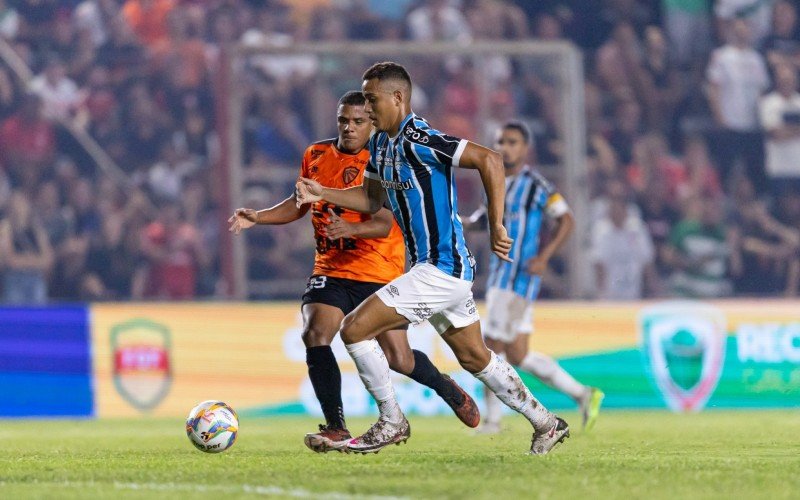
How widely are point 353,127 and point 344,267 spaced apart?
32.3 inches

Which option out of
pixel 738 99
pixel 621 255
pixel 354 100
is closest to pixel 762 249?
pixel 621 255

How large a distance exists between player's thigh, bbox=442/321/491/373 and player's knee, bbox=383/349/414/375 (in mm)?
1096

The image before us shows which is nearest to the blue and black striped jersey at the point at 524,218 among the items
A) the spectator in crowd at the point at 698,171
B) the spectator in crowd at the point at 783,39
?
the spectator in crowd at the point at 698,171

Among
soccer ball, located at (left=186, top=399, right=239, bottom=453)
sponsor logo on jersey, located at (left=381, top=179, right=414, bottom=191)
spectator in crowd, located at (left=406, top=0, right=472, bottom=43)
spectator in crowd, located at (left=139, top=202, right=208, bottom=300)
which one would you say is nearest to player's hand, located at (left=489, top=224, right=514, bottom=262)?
sponsor logo on jersey, located at (left=381, top=179, right=414, bottom=191)

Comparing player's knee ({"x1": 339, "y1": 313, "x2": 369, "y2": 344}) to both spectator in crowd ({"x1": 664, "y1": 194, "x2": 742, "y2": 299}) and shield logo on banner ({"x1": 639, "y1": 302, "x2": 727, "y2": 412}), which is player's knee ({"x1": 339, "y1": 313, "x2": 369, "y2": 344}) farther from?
spectator in crowd ({"x1": 664, "y1": 194, "x2": 742, "y2": 299})

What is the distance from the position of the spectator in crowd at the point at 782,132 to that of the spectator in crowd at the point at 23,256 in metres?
8.34

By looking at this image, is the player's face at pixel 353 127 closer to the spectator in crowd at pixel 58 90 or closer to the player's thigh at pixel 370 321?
the player's thigh at pixel 370 321

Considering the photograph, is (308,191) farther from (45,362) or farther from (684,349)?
(684,349)

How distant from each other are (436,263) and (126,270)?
28.1 feet

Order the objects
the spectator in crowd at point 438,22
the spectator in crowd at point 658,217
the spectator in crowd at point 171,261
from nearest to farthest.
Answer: the spectator in crowd at point 171,261 < the spectator in crowd at point 658,217 < the spectator in crowd at point 438,22

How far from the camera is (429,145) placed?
698cm

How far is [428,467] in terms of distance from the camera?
6.74m

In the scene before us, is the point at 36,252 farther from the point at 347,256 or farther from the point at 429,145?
the point at 429,145

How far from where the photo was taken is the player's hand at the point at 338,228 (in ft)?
25.2
